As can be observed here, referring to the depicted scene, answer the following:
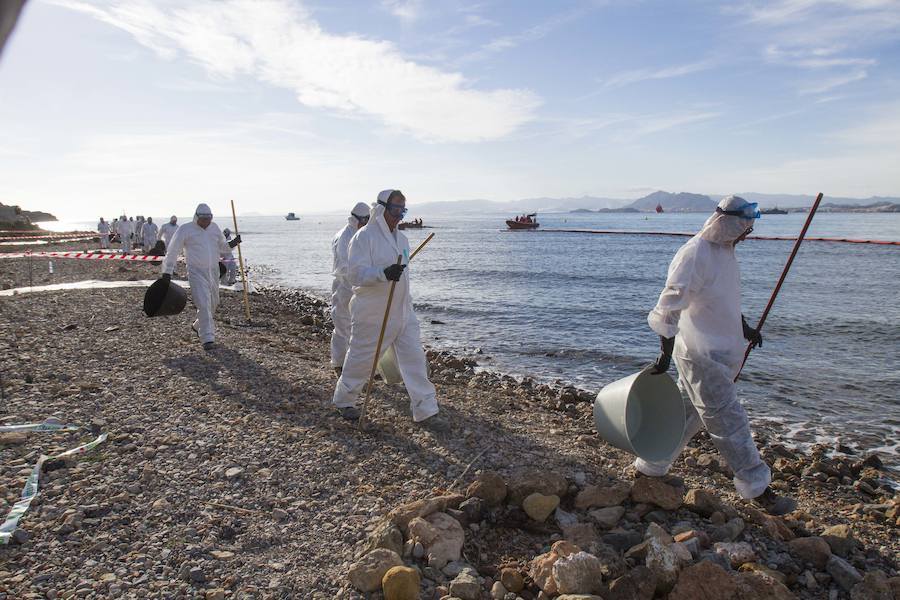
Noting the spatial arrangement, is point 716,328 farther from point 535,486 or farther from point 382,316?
point 382,316

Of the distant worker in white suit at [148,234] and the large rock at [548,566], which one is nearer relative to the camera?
the large rock at [548,566]

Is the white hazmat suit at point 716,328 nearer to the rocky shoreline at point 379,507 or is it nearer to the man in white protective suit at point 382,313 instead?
the rocky shoreline at point 379,507

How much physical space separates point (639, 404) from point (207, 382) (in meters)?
4.55

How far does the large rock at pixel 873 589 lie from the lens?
9.81 feet

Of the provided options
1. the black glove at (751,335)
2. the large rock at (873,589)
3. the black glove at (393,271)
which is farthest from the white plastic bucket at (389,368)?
the large rock at (873,589)

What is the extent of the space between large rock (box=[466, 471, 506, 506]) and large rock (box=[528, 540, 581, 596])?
645mm

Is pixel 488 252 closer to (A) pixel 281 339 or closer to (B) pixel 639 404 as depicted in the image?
(A) pixel 281 339

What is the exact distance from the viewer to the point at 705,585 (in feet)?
9.21

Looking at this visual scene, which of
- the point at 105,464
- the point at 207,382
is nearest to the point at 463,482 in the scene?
the point at 105,464

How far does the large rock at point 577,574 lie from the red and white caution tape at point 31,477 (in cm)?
290

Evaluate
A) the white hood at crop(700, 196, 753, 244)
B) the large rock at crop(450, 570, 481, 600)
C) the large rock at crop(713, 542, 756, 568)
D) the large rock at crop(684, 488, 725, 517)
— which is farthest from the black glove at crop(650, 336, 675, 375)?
the large rock at crop(450, 570, 481, 600)

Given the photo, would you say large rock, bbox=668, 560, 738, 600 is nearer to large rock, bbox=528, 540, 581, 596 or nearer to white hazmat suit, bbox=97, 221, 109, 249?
large rock, bbox=528, 540, 581, 596

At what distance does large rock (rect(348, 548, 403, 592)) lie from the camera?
9.52ft

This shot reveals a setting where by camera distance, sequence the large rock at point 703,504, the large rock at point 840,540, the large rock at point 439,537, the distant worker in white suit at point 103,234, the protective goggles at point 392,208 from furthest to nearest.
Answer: the distant worker in white suit at point 103,234 < the protective goggles at point 392,208 < the large rock at point 703,504 < the large rock at point 840,540 < the large rock at point 439,537
